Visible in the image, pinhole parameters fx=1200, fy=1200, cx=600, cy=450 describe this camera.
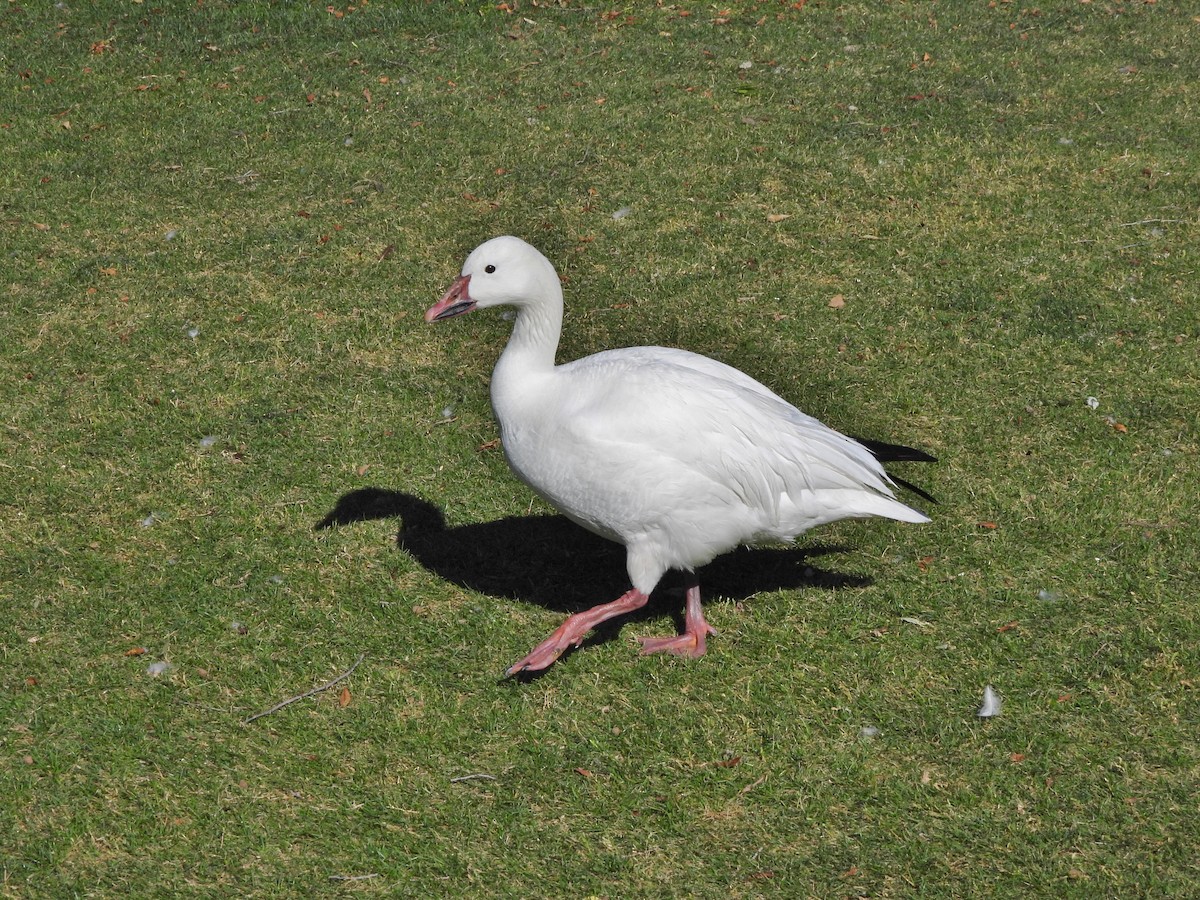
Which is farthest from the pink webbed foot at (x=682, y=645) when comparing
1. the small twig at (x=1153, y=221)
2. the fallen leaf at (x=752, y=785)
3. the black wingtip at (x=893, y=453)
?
the small twig at (x=1153, y=221)

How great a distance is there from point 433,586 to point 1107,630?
3004 millimetres

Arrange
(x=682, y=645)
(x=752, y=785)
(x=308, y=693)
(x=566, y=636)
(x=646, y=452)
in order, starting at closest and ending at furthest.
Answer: (x=752, y=785) → (x=646, y=452) → (x=566, y=636) → (x=308, y=693) → (x=682, y=645)

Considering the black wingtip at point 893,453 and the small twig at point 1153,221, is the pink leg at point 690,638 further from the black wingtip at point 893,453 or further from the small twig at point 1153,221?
the small twig at point 1153,221

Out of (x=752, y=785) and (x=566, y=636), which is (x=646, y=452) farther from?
(x=752, y=785)

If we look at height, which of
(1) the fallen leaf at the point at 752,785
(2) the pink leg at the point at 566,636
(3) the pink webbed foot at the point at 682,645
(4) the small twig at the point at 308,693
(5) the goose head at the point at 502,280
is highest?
(5) the goose head at the point at 502,280

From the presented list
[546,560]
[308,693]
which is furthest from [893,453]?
[308,693]

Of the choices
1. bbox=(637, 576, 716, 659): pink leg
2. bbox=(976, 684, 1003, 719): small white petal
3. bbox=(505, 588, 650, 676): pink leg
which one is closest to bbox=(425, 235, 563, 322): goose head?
bbox=(505, 588, 650, 676): pink leg

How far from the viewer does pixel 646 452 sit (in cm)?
474

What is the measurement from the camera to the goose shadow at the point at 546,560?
5.62 m

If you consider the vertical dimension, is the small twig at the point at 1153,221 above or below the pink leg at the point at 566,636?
above

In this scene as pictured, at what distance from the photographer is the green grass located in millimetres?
4465

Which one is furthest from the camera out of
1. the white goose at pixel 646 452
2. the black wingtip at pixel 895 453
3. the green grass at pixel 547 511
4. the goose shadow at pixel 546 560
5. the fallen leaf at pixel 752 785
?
the goose shadow at pixel 546 560

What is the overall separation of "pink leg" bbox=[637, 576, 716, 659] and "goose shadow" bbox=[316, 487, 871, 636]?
0.30m

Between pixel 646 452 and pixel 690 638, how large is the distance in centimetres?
98
